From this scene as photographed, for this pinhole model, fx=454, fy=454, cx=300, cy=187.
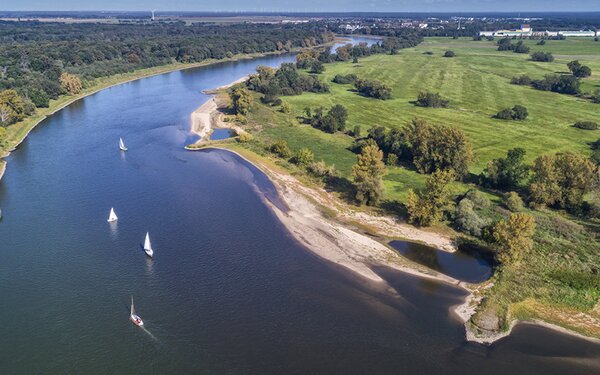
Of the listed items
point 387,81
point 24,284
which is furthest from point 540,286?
point 387,81

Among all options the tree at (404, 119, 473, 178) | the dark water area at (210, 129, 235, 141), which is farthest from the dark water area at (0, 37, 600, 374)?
the dark water area at (210, 129, 235, 141)

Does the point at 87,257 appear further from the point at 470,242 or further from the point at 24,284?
the point at 470,242

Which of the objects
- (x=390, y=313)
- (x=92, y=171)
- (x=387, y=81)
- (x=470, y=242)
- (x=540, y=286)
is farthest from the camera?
(x=387, y=81)

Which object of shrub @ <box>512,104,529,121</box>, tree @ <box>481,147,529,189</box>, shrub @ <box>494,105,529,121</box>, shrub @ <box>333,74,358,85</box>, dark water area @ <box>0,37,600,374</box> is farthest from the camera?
shrub @ <box>333,74,358,85</box>

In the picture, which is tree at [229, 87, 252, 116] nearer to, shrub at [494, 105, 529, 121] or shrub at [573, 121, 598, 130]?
shrub at [494, 105, 529, 121]

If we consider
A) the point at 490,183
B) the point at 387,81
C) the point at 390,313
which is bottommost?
the point at 390,313

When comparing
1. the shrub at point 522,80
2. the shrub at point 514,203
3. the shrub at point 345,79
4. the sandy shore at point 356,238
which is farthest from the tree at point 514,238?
the shrub at point 522,80

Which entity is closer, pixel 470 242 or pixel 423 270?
pixel 423 270
